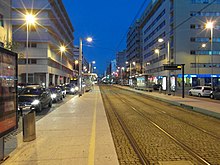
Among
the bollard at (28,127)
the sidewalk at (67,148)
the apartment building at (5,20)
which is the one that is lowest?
the sidewalk at (67,148)

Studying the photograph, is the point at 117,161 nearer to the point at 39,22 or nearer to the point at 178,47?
the point at 39,22

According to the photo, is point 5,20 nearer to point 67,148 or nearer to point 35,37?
point 35,37

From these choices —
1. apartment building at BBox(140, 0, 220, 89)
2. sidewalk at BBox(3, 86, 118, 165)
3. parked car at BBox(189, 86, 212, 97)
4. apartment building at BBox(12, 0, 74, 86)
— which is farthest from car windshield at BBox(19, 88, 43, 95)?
apartment building at BBox(140, 0, 220, 89)

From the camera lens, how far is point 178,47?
64.5 meters

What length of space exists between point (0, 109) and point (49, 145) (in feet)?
7.20

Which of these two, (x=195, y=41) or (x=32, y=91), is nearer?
(x=32, y=91)

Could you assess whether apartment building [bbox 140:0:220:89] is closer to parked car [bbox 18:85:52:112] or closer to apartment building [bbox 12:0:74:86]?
apartment building [bbox 12:0:74:86]

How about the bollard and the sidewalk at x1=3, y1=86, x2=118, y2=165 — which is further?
the bollard

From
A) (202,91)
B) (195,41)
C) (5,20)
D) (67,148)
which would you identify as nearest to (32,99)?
(67,148)

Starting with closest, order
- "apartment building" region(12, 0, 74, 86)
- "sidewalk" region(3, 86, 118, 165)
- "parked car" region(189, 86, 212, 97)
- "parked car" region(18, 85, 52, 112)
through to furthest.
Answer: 1. "sidewalk" region(3, 86, 118, 165)
2. "parked car" region(18, 85, 52, 112)
3. "parked car" region(189, 86, 212, 97)
4. "apartment building" region(12, 0, 74, 86)

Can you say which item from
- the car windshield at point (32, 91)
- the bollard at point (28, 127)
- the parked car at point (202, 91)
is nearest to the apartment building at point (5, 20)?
the car windshield at point (32, 91)

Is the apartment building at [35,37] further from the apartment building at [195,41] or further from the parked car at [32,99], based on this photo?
the parked car at [32,99]

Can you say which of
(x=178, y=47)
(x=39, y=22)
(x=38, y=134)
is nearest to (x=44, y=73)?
(x=39, y=22)

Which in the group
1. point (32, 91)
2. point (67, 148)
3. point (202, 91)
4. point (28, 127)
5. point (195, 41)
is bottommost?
point (67, 148)
